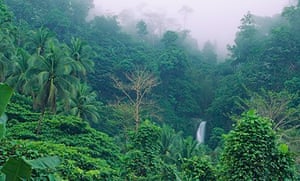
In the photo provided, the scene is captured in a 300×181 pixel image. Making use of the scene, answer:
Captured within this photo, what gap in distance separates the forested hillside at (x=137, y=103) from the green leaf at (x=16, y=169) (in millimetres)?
13

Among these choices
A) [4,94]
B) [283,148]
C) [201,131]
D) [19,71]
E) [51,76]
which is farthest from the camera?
[201,131]

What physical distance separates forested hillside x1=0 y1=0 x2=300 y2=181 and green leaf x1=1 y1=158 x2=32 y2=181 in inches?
0.5

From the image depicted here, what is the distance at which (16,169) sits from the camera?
381 centimetres

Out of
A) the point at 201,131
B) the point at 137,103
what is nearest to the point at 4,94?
the point at 137,103

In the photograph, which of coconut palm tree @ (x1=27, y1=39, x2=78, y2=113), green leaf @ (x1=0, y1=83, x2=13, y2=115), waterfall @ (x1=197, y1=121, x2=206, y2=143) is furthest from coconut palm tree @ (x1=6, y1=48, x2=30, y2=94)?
green leaf @ (x1=0, y1=83, x2=13, y2=115)

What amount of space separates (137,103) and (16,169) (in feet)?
76.5

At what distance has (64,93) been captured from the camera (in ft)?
69.2

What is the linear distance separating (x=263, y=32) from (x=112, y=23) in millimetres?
19526

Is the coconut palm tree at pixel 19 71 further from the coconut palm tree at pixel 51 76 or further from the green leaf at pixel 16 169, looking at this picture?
the green leaf at pixel 16 169

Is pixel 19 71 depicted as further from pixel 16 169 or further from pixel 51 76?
A: pixel 16 169

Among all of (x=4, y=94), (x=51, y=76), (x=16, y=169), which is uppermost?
(x=51, y=76)

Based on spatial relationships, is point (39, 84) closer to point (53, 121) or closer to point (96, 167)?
point (53, 121)

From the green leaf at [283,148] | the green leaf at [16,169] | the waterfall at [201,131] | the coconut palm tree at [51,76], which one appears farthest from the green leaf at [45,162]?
the waterfall at [201,131]

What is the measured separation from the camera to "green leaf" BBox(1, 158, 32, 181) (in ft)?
12.5
